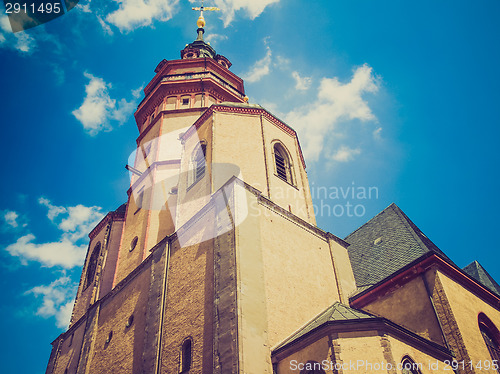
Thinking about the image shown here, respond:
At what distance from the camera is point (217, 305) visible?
1017 cm

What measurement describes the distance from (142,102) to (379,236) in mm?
13856

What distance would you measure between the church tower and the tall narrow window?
0.03 m

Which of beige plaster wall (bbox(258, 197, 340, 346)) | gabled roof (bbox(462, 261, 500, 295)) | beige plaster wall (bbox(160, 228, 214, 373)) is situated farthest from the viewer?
gabled roof (bbox(462, 261, 500, 295))

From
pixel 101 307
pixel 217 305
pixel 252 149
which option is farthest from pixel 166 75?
pixel 217 305

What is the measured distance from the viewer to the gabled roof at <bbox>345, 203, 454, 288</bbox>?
13250 mm

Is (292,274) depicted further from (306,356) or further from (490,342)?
(490,342)

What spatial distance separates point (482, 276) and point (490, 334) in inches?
136

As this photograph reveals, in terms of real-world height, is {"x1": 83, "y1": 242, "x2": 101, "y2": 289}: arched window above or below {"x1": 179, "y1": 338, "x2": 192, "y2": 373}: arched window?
above

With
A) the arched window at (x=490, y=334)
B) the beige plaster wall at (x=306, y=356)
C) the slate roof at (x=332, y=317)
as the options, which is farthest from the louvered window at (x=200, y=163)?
the arched window at (x=490, y=334)

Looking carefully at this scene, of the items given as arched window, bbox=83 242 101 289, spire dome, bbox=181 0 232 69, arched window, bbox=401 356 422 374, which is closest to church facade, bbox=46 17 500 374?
arched window, bbox=401 356 422 374

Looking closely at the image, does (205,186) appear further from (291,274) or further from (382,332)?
(382,332)

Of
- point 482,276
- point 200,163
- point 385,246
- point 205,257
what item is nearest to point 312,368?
point 205,257

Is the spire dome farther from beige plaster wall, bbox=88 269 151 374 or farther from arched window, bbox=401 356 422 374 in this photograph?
arched window, bbox=401 356 422 374

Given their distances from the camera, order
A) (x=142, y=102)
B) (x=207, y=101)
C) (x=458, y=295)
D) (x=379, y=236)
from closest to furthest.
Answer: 1. (x=458, y=295)
2. (x=379, y=236)
3. (x=207, y=101)
4. (x=142, y=102)
